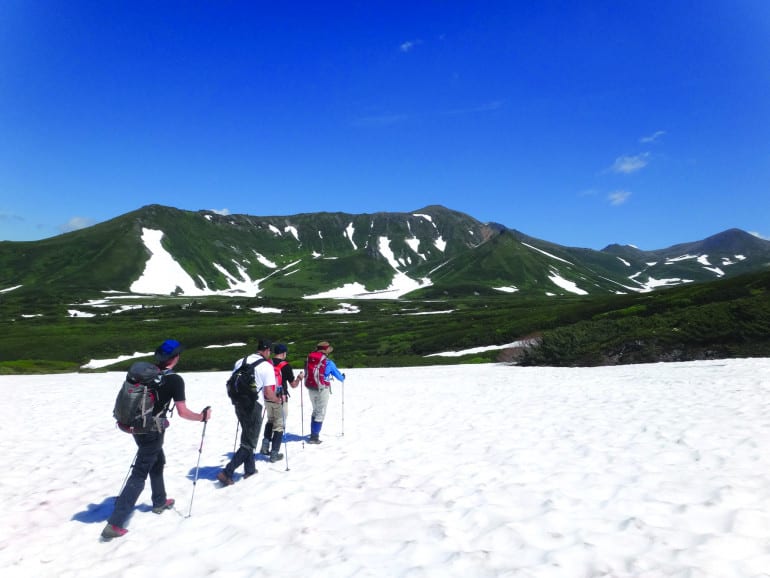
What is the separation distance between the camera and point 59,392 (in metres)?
28.9

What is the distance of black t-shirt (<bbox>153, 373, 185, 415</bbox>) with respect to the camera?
331 inches

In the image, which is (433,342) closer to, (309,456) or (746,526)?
(309,456)

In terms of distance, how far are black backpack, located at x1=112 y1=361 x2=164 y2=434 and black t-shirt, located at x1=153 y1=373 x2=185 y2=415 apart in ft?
0.24

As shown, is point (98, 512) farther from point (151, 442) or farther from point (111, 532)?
point (151, 442)

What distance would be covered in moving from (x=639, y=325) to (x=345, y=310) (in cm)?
12461

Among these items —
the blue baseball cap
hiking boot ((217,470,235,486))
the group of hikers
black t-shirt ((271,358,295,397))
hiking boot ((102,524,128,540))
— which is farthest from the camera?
black t-shirt ((271,358,295,397))

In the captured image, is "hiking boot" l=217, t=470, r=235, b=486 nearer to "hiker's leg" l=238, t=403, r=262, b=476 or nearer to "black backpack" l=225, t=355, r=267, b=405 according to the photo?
"hiker's leg" l=238, t=403, r=262, b=476

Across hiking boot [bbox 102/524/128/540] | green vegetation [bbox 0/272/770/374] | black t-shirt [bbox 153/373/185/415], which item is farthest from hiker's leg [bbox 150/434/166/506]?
green vegetation [bbox 0/272/770/374]

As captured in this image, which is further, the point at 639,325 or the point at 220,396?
the point at 639,325

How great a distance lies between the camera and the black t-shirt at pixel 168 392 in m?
8.40

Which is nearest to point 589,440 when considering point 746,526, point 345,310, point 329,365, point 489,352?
point 746,526

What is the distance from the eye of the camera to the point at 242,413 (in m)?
11.0

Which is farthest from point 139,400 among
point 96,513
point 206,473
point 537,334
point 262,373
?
point 537,334

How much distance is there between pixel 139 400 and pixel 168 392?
477 millimetres
